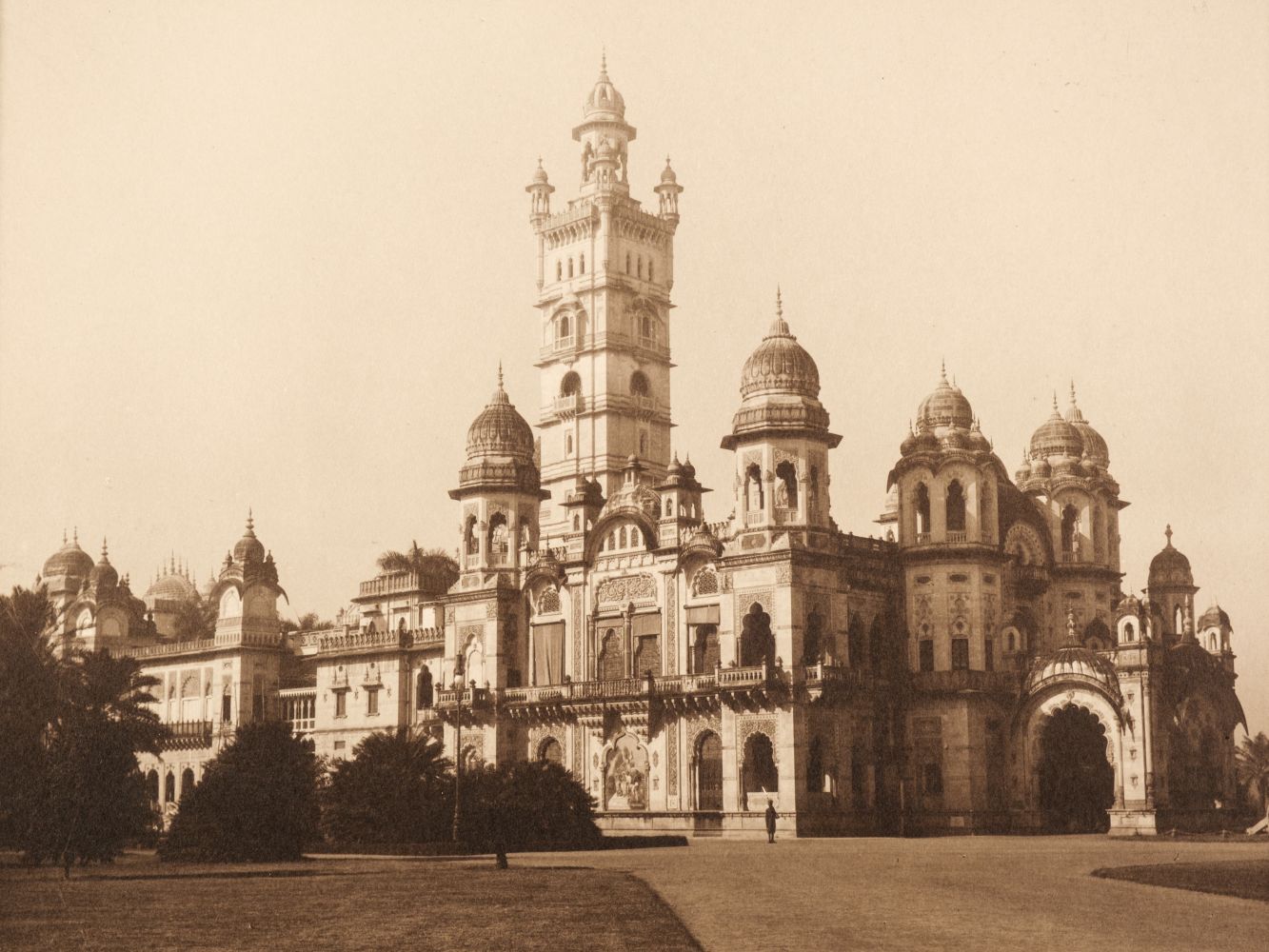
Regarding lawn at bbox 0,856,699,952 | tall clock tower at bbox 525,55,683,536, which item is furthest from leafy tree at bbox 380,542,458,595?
lawn at bbox 0,856,699,952

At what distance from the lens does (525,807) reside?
49156 millimetres

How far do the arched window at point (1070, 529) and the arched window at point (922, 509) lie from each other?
8935 millimetres

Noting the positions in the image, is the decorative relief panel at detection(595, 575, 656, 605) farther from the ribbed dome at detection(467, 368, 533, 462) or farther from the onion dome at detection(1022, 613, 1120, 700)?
the onion dome at detection(1022, 613, 1120, 700)

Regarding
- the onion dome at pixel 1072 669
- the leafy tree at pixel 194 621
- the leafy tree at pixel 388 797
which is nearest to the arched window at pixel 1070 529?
the onion dome at pixel 1072 669

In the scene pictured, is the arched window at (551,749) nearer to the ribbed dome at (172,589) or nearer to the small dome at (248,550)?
the small dome at (248,550)

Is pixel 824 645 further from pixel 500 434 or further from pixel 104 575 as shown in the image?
pixel 104 575

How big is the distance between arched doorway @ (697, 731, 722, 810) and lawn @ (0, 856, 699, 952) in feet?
85.7

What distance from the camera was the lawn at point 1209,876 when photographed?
92.3ft

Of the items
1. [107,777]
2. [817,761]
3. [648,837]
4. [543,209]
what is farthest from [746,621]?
[543,209]

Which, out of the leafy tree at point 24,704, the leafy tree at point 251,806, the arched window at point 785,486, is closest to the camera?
the leafy tree at point 24,704

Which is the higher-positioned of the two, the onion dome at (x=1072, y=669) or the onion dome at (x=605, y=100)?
the onion dome at (x=605, y=100)

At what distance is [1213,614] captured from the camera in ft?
237

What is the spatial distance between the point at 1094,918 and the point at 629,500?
44653 mm

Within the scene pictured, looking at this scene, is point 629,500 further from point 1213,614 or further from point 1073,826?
point 1213,614
